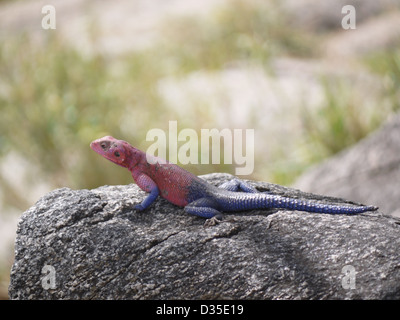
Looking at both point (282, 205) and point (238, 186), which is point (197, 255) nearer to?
point (282, 205)

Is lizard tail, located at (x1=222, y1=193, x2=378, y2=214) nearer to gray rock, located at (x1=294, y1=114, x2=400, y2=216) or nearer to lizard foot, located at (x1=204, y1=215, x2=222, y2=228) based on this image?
lizard foot, located at (x1=204, y1=215, x2=222, y2=228)

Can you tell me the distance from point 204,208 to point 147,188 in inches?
18.5

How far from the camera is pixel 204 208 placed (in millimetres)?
3611

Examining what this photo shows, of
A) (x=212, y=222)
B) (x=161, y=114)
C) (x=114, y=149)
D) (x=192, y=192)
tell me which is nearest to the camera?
(x=212, y=222)

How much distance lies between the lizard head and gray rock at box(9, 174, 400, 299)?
1.55 ft

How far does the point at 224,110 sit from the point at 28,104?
3.22m

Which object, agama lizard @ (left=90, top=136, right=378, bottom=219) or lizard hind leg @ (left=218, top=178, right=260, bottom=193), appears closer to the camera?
agama lizard @ (left=90, top=136, right=378, bottom=219)

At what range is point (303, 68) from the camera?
12.8 meters

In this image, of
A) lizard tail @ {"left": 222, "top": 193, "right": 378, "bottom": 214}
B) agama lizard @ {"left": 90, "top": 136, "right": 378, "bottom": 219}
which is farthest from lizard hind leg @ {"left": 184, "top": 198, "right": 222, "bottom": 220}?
lizard tail @ {"left": 222, "top": 193, "right": 378, "bottom": 214}

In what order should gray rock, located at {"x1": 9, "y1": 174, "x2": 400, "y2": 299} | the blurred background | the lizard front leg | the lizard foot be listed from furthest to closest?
1. the blurred background
2. the lizard front leg
3. the lizard foot
4. gray rock, located at {"x1": 9, "y1": 174, "x2": 400, "y2": 299}

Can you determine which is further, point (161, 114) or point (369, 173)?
point (161, 114)

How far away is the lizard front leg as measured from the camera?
361 centimetres

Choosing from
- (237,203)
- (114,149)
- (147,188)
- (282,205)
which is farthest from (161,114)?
(282,205)

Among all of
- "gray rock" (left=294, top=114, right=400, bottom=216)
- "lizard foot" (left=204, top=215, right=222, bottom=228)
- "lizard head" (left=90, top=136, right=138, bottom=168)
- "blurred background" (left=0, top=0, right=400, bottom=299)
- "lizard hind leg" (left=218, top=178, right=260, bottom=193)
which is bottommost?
"lizard foot" (left=204, top=215, right=222, bottom=228)
